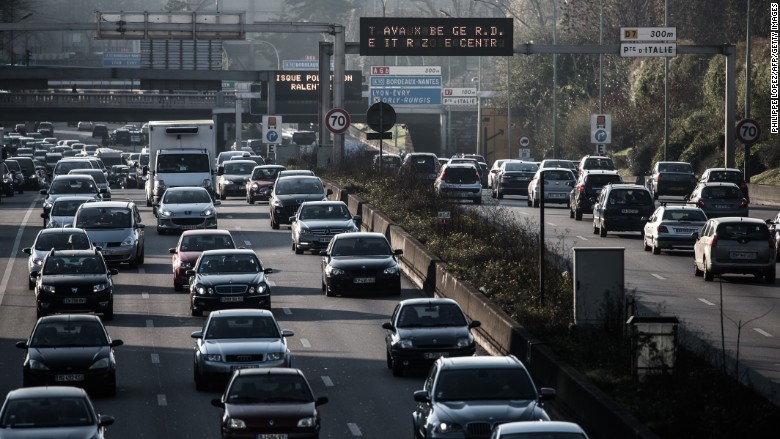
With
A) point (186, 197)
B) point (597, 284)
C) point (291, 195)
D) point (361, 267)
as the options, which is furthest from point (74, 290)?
point (291, 195)

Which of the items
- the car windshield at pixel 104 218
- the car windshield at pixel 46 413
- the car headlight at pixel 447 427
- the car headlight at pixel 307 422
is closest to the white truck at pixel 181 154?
the car windshield at pixel 104 218

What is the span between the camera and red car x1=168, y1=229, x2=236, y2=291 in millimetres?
35656

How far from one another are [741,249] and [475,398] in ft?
59.1

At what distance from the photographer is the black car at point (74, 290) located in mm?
31078

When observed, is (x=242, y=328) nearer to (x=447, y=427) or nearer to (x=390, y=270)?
(x=447, y=427)

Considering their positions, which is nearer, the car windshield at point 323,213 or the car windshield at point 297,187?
the car windshield at point 323,213

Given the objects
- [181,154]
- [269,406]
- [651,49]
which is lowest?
[269,406]

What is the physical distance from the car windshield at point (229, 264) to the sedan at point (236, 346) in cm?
697

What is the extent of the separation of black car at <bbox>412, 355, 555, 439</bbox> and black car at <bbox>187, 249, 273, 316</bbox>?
1194 cm

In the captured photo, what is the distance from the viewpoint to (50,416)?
59.9 feet

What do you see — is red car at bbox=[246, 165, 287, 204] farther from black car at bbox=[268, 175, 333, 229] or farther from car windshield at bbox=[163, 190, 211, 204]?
car windshield at bbox=[163, 190, 211, 204]

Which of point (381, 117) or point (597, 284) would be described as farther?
point (381, 117)

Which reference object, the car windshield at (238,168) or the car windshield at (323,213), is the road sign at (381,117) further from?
the car windshield at (238,168)

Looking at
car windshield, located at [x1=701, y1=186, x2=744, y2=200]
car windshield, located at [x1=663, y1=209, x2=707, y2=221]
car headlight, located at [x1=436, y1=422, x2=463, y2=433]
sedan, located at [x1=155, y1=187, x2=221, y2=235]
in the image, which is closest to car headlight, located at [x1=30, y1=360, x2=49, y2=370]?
car headlight, located at [x1=436, y1=422, x2=463, y2=433]
